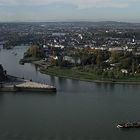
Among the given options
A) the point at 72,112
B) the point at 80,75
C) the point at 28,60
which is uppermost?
the point at 72,112

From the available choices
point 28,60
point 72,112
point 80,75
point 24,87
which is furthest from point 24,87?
point 28,60

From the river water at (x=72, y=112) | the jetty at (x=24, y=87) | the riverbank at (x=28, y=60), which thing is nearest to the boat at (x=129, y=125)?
the river water at (x=72, y=112)

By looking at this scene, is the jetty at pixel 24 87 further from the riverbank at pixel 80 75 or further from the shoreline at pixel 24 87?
the riverbank at pixel 80 75

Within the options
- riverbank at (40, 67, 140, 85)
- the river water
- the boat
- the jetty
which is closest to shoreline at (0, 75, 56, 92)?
the jetty

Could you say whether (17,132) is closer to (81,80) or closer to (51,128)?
(51,128)

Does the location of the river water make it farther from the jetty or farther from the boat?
the jetty

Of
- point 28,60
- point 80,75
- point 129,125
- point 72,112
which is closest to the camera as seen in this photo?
point 129,125

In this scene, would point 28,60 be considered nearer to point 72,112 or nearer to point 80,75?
point 80,75
